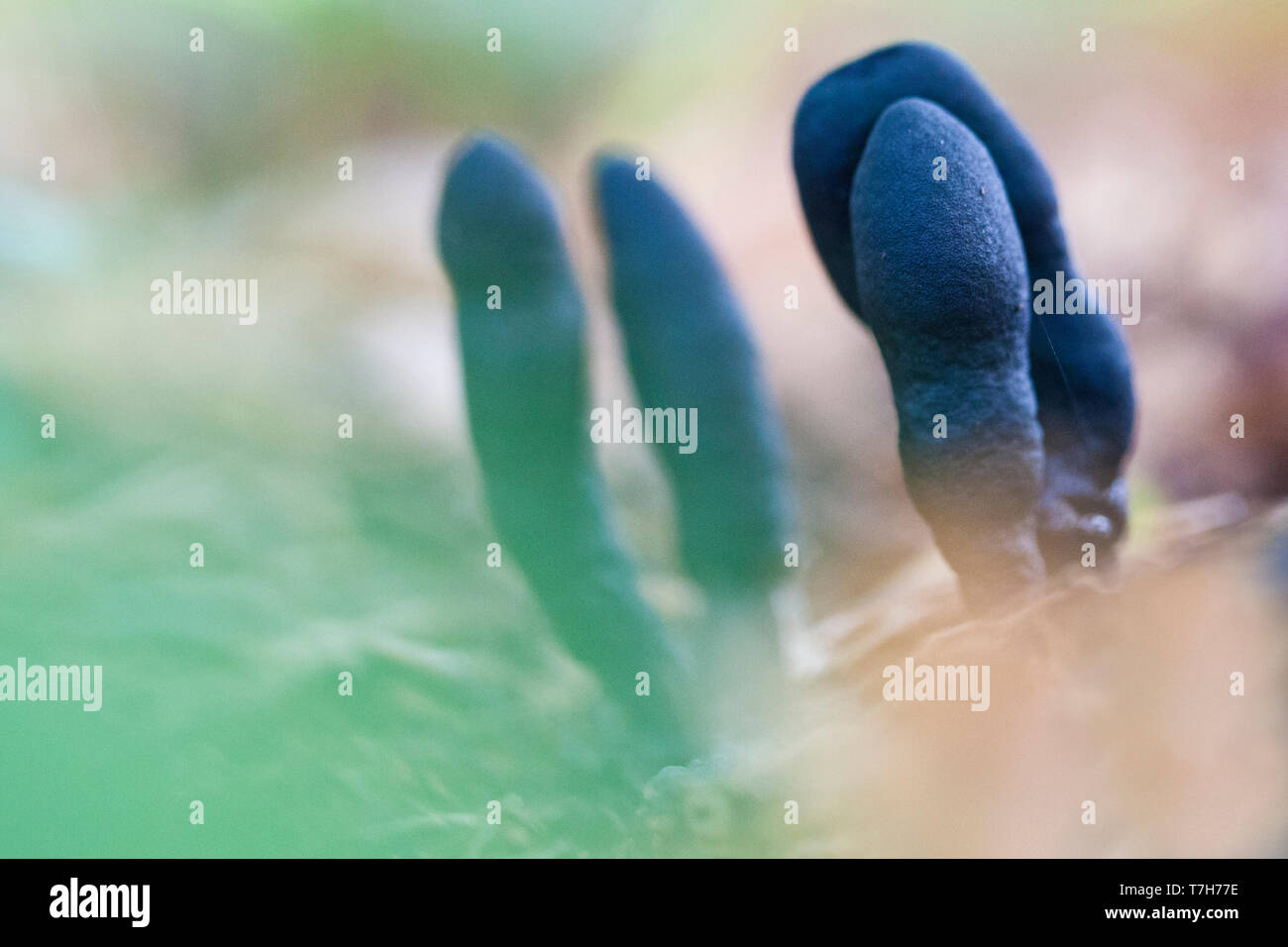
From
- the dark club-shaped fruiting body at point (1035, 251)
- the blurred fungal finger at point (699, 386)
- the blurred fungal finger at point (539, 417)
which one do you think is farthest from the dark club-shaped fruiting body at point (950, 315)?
the blurred fungal finger at point (539, 417)

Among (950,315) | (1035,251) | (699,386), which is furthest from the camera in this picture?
(699,386)

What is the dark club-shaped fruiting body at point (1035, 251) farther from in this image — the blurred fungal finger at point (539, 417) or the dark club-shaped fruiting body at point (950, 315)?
the blurred fungal finger at point (539, 417)

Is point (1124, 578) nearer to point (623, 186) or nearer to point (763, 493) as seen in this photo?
point (763, 493)

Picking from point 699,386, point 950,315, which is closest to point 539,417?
point 699,386

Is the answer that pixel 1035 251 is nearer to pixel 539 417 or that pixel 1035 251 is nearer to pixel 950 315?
pixel 950 315

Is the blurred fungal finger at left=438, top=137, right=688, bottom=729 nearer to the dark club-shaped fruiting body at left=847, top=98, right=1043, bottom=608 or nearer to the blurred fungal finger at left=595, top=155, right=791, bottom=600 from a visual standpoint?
the blurred fungal finger at left=595, top=155, right=791, bottom=600

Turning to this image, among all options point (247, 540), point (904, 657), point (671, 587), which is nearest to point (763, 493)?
point (671, 587)
